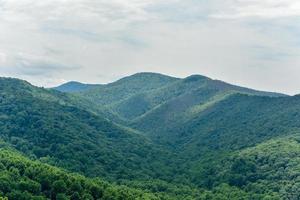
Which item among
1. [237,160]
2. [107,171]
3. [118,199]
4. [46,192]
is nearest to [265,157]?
[237,160]

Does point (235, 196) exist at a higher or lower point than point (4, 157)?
lower

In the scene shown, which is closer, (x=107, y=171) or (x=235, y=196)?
(x=235, y=196)

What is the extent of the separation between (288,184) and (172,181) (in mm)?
52477

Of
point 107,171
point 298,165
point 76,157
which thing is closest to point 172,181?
point 107,171

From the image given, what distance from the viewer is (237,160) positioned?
19950 cm

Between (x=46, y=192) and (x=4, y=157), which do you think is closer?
(x=46, y=192)

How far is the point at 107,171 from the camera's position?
196 m

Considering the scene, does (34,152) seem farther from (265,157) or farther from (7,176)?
(265,157)

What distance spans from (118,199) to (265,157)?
80045 mm

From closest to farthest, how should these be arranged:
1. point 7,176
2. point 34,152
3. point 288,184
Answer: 1. point 7,176
2. point 288,184
3. point 34,152

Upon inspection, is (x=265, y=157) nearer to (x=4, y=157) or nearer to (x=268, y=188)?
(x=268, y=188)

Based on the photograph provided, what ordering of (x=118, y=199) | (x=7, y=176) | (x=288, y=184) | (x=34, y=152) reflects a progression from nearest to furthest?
(x=7, y=176) → (x=118, y=199) → (x=288, y=184) → (x=34, y=152)

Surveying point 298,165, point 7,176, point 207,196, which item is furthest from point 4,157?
point 298,165

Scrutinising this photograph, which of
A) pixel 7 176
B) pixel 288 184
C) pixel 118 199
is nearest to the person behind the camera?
pixel 7 176
